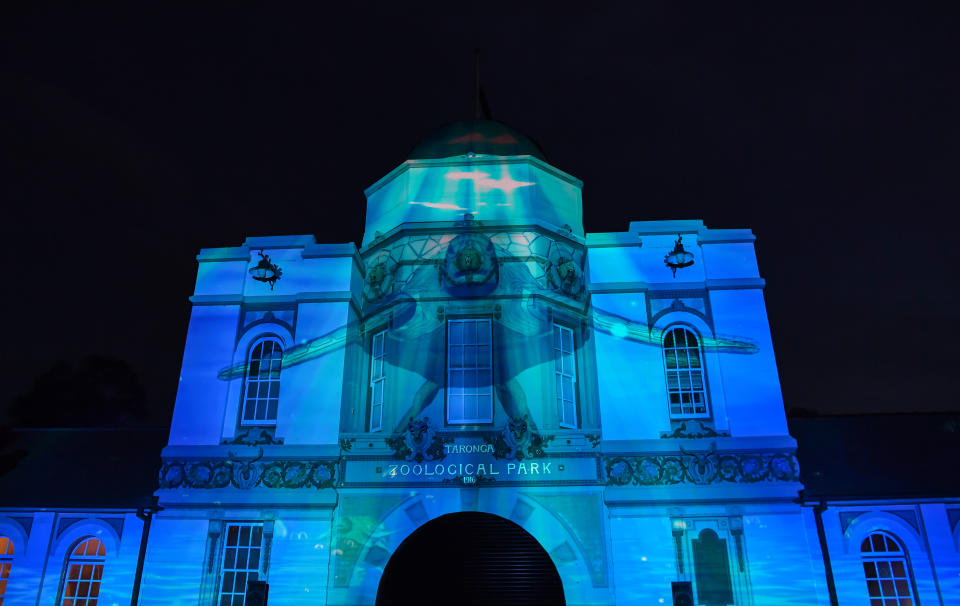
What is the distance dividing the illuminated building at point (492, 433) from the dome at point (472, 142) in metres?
2.18

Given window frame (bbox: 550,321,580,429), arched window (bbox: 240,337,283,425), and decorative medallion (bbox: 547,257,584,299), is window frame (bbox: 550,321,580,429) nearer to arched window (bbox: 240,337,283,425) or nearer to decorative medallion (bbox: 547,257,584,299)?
decorative medallion (bbox: 547,257,584,299)

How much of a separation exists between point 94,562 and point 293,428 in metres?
6.27

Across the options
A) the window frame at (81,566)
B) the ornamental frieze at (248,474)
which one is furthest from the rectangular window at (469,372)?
the window frame at (81,566)

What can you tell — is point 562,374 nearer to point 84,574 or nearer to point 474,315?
point 474,315

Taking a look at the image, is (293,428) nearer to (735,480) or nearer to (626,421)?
(626,421)

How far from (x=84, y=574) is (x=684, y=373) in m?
15.8

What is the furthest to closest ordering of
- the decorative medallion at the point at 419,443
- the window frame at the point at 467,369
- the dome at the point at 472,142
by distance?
the dome at the point at 472,142 → the window frame at the point at 467,369 → the decorative medallion at the point at 419,443

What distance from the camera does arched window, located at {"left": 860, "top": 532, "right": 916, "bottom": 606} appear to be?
17078mm

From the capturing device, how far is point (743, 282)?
18234 mm

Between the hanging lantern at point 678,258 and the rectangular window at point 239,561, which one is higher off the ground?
the hanging lantern at point 678,258

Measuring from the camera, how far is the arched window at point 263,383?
18.2m

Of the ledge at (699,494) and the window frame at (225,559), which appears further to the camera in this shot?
the window frame at (225,559)

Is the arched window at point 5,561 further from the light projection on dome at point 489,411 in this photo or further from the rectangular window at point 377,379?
the rectangular window at point 377,379

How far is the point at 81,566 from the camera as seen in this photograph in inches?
721
